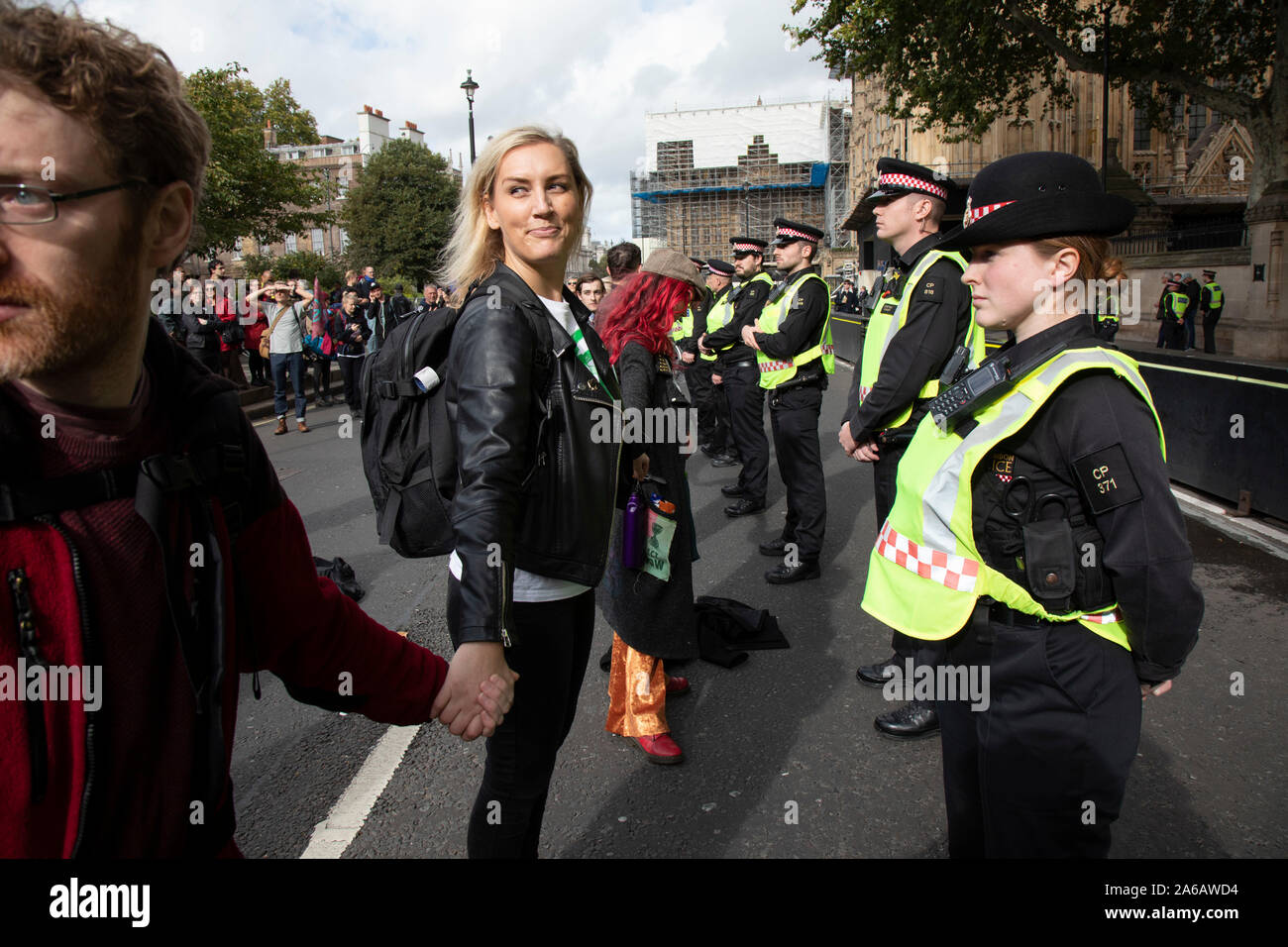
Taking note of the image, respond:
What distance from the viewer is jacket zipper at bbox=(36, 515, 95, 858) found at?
0.96 meters

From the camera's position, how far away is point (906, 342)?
3721mm

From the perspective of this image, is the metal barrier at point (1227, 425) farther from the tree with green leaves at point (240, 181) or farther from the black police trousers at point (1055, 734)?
the tree with green leaves at point (240, 181)

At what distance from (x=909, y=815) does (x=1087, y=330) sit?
1.80 metres

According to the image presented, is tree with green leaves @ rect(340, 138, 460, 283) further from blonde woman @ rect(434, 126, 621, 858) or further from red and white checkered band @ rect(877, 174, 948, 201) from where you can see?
blonde woman @ rect(434, 126, 621, 858)

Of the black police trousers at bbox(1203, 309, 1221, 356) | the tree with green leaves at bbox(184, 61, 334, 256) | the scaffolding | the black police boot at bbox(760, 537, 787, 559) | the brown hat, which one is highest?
the scaffolding

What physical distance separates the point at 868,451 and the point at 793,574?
1539mm

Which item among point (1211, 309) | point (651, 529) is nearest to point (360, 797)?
point (651, 529)

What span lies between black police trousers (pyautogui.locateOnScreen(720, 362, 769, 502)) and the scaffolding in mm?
103648

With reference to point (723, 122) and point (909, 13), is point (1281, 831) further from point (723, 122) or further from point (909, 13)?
point (723, 122)

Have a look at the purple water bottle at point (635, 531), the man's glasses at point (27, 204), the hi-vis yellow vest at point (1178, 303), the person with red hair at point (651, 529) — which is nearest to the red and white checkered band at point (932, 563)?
the person with red hair at point (651, 529)

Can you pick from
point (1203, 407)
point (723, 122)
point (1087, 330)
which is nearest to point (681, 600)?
point (1087, 330)

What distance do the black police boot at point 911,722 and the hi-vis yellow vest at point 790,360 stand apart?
263 centimetres

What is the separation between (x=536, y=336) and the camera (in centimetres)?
193

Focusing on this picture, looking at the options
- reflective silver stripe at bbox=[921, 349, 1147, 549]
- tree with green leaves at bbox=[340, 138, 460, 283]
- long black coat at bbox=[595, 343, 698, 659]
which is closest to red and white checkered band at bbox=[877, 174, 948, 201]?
long black coat at bbox=[595, 343, 698, 659]
